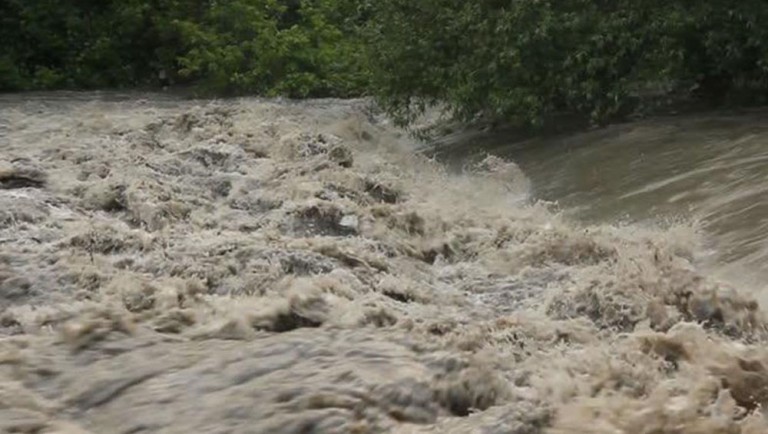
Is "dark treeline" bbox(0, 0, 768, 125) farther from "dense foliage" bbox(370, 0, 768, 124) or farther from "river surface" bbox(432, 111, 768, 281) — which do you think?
"river surface" bbox(432, 111, 768, 281)

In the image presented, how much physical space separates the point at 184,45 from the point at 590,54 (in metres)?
11.8

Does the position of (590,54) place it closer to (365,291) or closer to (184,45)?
(365,291)

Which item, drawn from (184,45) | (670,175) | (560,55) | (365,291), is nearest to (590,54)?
(560,55)

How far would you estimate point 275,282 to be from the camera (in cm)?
665

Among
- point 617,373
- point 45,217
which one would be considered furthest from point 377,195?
point 617,373

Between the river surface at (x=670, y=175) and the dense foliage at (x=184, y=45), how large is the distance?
6.17m

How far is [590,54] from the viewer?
13266 millimetres

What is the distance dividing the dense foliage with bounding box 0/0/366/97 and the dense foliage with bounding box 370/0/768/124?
4862 mm

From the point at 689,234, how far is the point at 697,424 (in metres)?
3.75

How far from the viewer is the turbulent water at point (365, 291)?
4.41 m

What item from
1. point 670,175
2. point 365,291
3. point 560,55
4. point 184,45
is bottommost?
point 670,175

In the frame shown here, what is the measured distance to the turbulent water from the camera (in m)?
4.41

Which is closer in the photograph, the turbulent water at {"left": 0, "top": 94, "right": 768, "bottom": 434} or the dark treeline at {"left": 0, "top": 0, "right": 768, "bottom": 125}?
the turbulent water at {"left": 0, "top": 94, "right": 768, "bottom": 434}

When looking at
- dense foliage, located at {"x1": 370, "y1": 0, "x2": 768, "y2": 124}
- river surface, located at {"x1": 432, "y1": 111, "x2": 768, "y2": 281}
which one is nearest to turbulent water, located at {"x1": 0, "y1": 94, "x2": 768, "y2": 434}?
river surface, located at {"x1": 432, "y1": 111, "x2": 768, "y2": 281}
